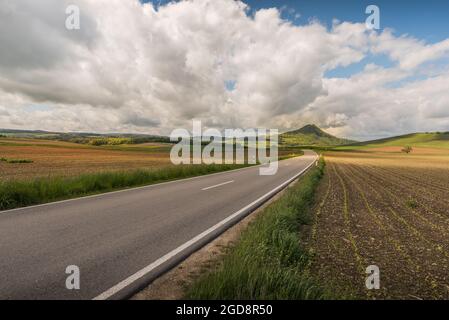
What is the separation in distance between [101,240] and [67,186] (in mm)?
6576

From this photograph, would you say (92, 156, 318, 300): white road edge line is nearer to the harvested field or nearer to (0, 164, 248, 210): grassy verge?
(0, 164, 248, 210): grassy verge

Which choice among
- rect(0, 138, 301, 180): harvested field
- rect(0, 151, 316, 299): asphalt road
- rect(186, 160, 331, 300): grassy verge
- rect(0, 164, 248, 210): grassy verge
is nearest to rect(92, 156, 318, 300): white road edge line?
rect(0, 151, 316, 299): asphalt road

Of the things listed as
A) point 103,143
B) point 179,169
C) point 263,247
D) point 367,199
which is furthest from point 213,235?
point 103,143

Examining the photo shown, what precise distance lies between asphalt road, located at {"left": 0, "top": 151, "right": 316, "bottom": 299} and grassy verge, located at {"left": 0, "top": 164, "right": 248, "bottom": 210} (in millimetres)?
1085

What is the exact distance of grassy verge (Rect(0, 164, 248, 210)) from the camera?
8359 mm

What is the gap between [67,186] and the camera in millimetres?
10297

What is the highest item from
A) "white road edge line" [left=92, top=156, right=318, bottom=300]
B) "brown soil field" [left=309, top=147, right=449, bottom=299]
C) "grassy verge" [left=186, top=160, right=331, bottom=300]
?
"grassy verge" [left=186, top=160, right=331, bottom=300]

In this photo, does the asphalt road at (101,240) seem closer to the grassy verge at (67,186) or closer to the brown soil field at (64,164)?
the grassy verge at (67,186)

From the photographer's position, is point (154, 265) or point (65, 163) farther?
point (65, 163)

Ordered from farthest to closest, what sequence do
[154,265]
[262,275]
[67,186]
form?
[67,186] → [154,265] → [262,275]

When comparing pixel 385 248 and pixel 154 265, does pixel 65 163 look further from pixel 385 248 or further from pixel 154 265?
pixel 385 248

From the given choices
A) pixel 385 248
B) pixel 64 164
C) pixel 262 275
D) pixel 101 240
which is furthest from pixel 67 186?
pixel 64 164


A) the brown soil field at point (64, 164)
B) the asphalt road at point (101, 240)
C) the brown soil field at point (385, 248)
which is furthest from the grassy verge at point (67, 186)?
the brown soil field at point (385, 248)

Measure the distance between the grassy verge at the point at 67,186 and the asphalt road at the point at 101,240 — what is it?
1.09m
